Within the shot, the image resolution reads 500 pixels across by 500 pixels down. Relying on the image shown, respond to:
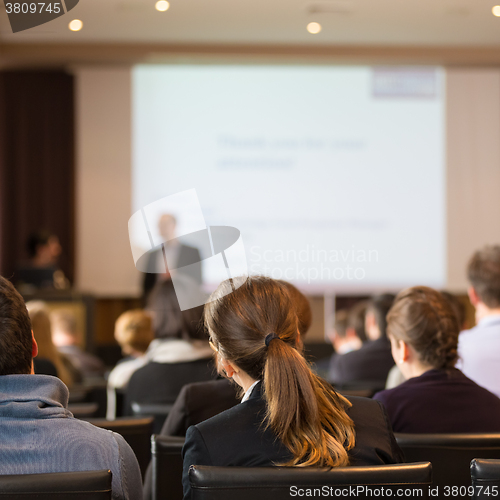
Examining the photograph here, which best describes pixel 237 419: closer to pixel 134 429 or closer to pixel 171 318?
pixel 134 429

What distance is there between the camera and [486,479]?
96 cm

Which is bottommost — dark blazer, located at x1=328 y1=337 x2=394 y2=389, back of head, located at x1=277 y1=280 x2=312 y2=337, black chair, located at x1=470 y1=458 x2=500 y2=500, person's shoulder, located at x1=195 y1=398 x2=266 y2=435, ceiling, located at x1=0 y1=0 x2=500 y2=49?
dark blazer, located at x1=328 y1=337 x2=394 y2=389

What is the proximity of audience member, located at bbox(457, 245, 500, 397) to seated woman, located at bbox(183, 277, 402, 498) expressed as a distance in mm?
883

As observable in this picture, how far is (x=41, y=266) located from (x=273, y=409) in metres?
4.65

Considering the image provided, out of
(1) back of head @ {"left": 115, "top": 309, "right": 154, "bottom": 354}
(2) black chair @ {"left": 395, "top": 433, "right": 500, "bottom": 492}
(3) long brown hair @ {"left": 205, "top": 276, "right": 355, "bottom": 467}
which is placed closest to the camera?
(3) long brown hair @ {"left": 205, "top": 276, "right": 355, "bottom": 467}

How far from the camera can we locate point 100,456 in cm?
106

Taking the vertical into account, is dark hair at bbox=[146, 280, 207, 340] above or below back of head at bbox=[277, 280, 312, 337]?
below

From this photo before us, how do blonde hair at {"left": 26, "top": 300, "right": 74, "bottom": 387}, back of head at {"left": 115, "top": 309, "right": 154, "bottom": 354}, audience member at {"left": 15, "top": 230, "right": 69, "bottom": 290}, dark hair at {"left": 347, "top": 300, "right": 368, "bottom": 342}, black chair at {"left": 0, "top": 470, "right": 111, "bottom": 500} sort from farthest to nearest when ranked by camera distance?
1. audience member at {"left": 15, "top": 230, "right": 69, "bottom": 290}
2. dark hair at {"left": 347, "top": 300, "right": 368, "bottom": 342}
3. back of head at {"left": 115, "top": 309, "right": 154, "bottom": 354}
4. blonde hair at {"left": 26, "top": 300, "right": 74, "bottom": 387}
5. black chair at {"left": 0, "top": 470, "right": 111, "bottom": 500}

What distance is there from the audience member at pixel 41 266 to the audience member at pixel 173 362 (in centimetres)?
309

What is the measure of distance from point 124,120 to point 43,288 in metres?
1.73

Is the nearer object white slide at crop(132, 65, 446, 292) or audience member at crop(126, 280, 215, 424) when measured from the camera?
audience member at crop(126, 280, 215, 424)

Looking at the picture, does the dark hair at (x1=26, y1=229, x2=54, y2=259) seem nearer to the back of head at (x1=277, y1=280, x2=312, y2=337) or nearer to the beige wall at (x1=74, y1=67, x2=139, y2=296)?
the beige wall at (x1=74, y1=67, x2=139, y2=296)

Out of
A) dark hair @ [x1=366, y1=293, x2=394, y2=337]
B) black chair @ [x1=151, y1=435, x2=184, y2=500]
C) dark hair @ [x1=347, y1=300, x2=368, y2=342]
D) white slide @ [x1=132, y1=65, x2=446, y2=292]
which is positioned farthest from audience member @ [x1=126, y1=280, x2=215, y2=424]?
white slide @ [x1=132, y1=65, x2=446, y2=292]

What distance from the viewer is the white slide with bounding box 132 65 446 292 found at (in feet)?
17.6
